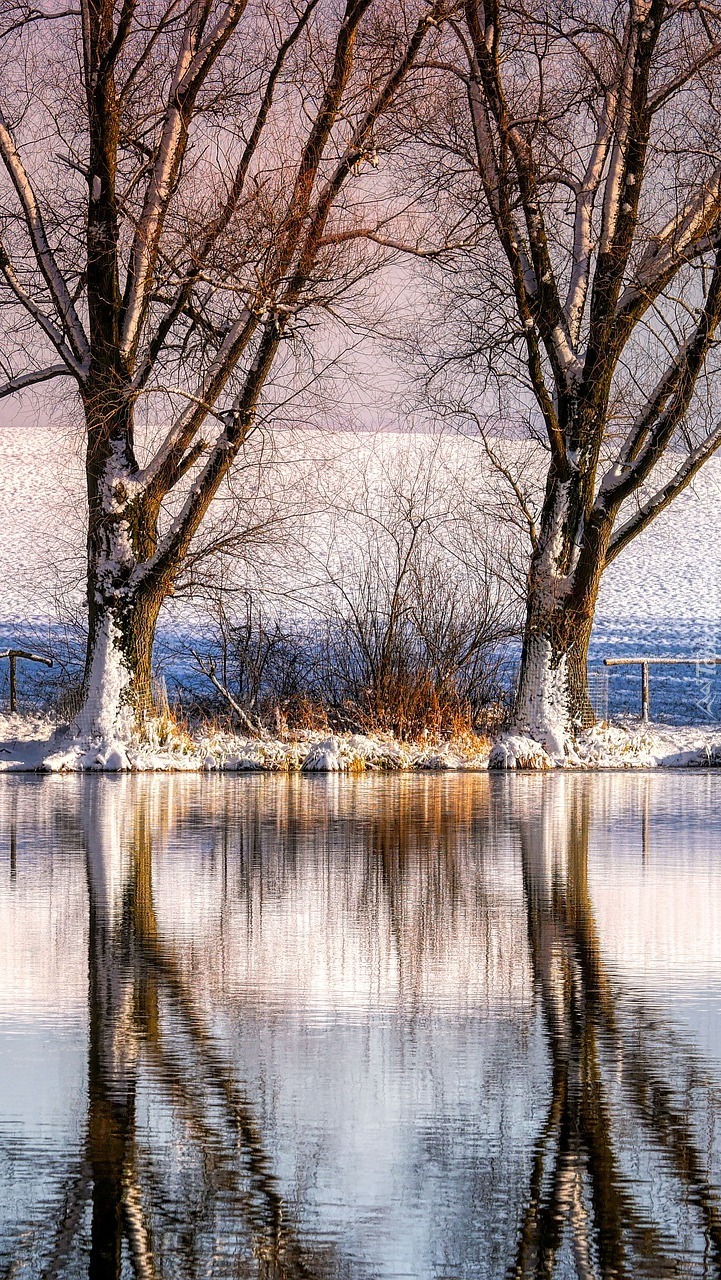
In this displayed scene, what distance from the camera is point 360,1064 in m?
4.93

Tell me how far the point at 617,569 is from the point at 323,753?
46.6m

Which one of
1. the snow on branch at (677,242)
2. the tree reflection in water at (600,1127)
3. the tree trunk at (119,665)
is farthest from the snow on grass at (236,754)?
the tree reflection in water at (600,1127)

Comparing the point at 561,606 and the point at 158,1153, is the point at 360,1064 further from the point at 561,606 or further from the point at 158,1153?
the point at 561,606

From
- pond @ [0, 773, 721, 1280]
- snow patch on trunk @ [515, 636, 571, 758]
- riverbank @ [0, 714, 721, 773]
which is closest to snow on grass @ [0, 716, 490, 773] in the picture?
riverbank @ [0, 714, 721, 773]

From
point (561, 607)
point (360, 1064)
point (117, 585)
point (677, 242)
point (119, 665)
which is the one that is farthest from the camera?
point (561, 607)

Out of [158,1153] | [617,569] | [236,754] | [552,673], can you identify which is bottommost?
[158,1153]

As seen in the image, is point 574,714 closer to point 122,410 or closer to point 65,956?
point 122,410

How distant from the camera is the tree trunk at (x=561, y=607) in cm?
2191

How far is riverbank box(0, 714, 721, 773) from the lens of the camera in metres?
19.4

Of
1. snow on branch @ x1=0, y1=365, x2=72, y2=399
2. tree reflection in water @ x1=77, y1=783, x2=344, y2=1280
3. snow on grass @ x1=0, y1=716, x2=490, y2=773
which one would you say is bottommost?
tree reflection in water @ x1=77, y1=783, x2=344, y2=1280

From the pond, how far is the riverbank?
909 cm

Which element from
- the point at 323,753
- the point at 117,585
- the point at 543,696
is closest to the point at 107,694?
the point at 117,585

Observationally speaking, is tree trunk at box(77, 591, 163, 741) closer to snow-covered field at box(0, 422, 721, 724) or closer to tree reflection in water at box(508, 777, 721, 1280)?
snow-covered field at box(0, 422, 721, 724)

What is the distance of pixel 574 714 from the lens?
864 inches
